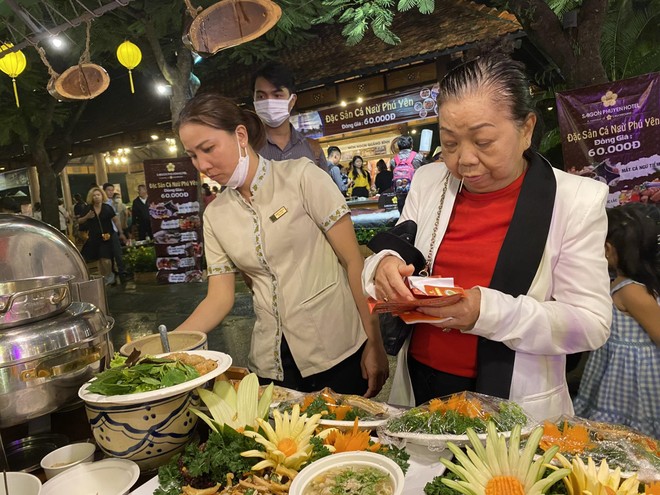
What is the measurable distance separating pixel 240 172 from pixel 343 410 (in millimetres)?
1144

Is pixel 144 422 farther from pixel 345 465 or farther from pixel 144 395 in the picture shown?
pixel 345 465

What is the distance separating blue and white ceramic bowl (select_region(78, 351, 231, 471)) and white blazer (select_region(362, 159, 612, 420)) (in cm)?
68

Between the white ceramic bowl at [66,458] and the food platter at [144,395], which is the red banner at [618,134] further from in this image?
the white ceramic bowl at [66,458]

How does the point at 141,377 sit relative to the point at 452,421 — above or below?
above

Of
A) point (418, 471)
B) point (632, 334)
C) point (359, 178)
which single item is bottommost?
point (632, 334)

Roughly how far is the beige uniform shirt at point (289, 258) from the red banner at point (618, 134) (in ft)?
12.6

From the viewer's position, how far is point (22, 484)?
3.87 feet

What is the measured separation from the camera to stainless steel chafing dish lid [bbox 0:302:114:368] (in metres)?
1.27

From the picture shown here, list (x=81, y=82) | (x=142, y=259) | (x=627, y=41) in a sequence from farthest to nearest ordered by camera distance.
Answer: (x=142, y=259), (x=627, y=41), (x=81, y=82)

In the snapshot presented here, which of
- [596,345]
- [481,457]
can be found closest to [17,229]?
[481,457]

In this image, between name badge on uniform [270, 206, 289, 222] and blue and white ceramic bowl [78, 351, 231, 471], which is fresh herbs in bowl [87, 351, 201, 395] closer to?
blue and white ceramic bowl [78, 351, 231, 471]

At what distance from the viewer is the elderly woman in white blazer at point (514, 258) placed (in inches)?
56.4

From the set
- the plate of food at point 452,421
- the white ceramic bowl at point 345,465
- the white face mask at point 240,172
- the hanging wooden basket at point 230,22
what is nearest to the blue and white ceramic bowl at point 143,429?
the white ceramic bowl at point 345,465

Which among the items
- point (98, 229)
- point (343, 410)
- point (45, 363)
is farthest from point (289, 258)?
point (98, 229)
